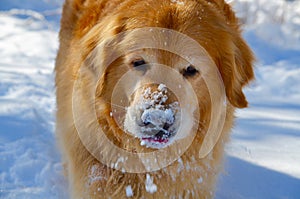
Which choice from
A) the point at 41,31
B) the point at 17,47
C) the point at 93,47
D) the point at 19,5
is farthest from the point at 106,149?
the point at 19,5

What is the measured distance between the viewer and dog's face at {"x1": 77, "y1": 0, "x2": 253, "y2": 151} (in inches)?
93.7

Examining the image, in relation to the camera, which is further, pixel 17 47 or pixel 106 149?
pixel 17 47

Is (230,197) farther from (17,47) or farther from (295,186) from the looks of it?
(17,47)

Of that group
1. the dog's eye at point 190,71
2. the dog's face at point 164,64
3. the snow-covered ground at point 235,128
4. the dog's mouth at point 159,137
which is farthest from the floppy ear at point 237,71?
the snow-covered ground at point 235,128

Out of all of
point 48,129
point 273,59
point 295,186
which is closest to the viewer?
point 295,186

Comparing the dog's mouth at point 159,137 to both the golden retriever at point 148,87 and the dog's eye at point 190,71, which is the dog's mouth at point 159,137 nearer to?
the golden retriever at point 148,87

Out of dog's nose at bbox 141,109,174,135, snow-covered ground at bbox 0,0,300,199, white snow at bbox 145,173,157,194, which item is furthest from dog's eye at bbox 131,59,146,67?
snow-covered ground at bbox 0,0,300,199

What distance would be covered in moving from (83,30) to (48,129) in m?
1.73

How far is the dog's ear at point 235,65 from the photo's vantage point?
2861 millimetres

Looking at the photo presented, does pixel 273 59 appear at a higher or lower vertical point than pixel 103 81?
lower

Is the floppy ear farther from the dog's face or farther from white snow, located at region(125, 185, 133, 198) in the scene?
white snow, located at region(125, 185, 133, 198)

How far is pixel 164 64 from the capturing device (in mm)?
2553

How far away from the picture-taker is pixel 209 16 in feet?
9.18

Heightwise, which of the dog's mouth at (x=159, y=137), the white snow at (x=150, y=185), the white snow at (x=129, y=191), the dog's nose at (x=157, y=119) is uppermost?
the dog's nose at (x=157, y=119)
